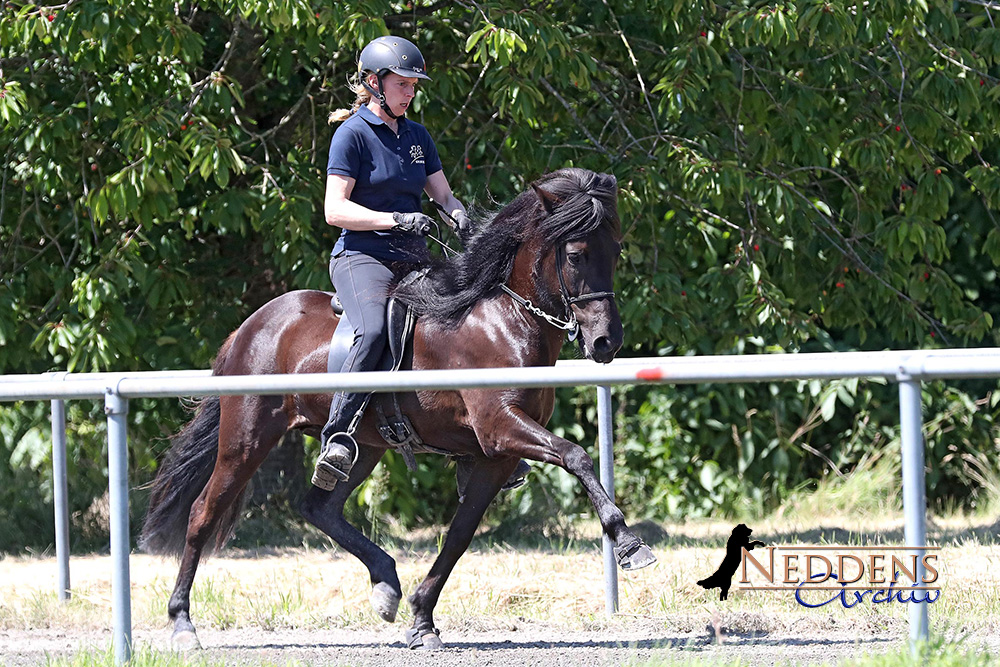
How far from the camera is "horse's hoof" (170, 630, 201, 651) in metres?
4.91

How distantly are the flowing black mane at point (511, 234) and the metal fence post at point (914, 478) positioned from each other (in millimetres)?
1825

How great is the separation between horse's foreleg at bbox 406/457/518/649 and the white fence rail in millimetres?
1385

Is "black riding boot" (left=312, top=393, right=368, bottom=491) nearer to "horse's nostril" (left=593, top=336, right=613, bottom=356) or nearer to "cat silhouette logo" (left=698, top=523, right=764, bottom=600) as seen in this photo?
"horse's nostril" (left=593, top=336, right=613, bottom=356)

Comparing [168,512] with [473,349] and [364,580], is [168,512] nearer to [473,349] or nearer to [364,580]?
[364,580]

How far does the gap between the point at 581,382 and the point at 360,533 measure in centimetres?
225

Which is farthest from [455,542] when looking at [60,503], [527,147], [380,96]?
[527,147]

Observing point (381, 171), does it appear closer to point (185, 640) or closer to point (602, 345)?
point (602, 345)

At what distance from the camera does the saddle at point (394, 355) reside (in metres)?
5.16

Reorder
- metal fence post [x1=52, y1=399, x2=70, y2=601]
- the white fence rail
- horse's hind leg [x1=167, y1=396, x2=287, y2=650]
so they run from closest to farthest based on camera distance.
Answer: the white fence rail < horse's hind leg [x1=167, y1=396, x2=287, y2=650] < metal fence post [x1=52, y1=399, x2=70, y2=601]

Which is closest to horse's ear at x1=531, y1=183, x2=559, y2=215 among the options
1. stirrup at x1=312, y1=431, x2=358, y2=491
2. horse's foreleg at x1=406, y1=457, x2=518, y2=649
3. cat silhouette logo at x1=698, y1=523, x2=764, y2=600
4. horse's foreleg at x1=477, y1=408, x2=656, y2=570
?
horse's foreleg at x1=477, y1=408, x2=656, y2=570

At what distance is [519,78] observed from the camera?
7.31 metres

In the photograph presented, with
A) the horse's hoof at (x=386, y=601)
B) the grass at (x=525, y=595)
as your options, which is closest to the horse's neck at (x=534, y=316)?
the horse's hoof at (x=386, y=601)

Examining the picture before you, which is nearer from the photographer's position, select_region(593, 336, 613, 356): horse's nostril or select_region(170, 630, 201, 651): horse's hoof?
select_region(593, 336, 613, 356): horse's nostril

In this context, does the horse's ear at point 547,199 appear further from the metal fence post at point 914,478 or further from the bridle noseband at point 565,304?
the metal fence post at point 914,478
